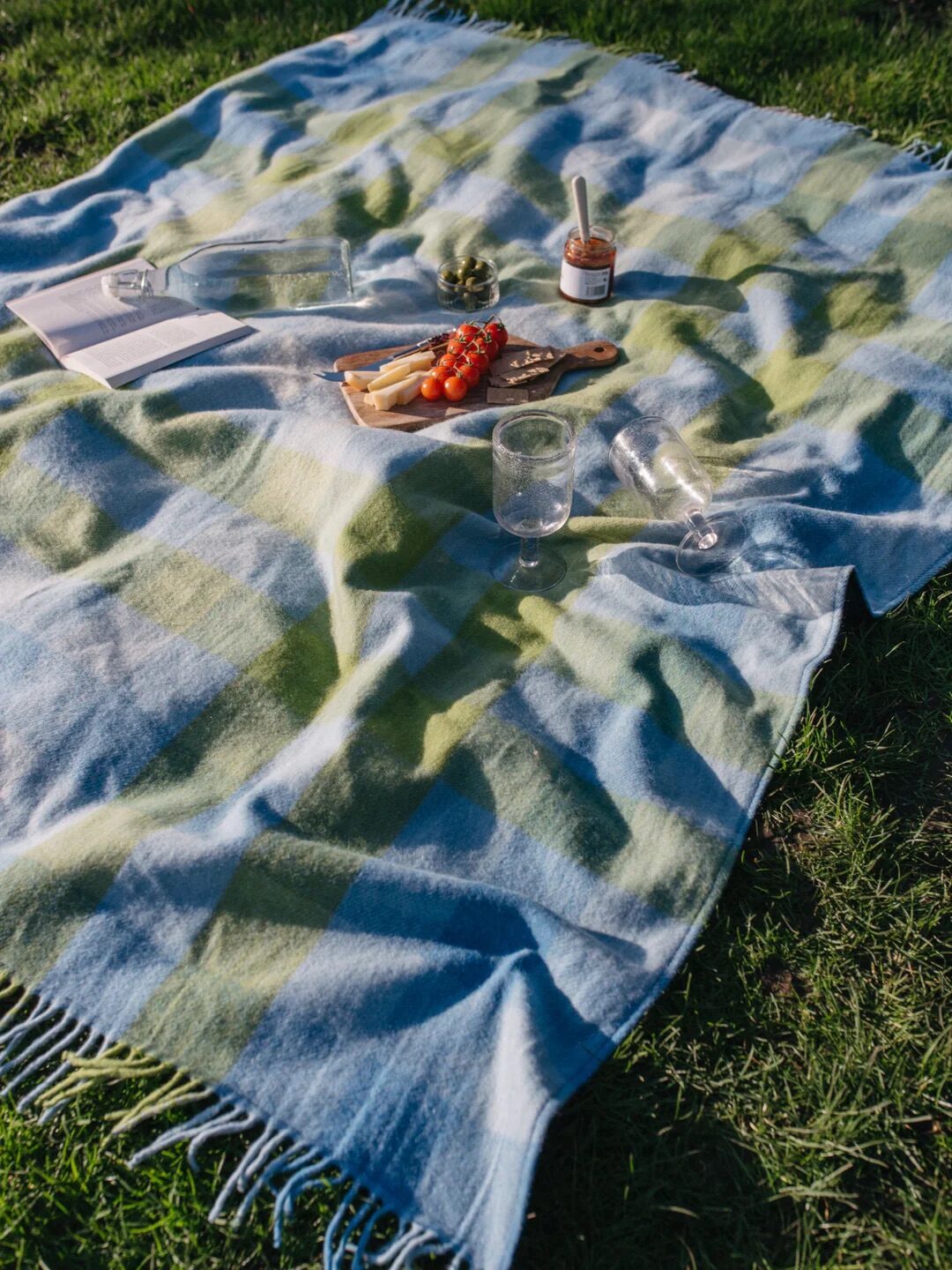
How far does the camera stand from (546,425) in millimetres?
2070

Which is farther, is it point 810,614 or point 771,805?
point 810,614

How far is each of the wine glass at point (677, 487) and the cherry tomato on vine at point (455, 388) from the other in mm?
401

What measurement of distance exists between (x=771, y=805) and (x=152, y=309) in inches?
84.4

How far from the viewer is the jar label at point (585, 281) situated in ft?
9.22

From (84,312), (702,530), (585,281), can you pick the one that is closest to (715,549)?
(702,530)

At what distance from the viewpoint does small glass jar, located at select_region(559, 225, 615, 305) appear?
2783 millimetres

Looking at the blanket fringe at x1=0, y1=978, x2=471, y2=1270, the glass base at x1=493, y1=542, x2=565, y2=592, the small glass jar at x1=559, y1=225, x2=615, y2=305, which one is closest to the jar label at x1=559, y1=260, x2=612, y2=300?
the small glass jar at x1=559, y1=225, x2=615, y2=305

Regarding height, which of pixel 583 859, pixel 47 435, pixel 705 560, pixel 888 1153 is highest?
pixel 47 435

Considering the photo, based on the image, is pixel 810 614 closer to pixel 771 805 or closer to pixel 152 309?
pixel 771 805

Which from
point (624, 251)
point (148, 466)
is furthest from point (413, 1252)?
point (624, 251)

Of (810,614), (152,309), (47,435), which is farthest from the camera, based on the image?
(152,309)

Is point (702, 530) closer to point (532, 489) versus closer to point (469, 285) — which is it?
point (532, 489)

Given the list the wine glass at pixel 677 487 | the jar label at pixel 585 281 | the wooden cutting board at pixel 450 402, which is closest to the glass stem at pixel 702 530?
the wine glass at pixel 677 487

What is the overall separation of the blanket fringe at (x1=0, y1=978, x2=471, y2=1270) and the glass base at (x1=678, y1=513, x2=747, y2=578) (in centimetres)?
131
